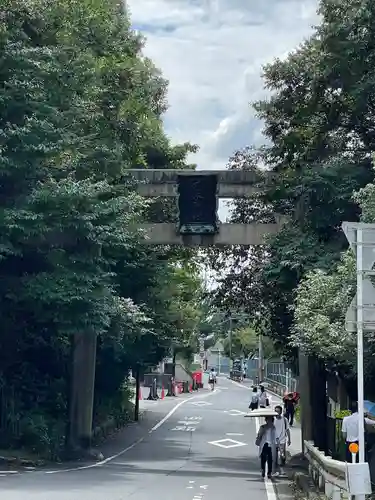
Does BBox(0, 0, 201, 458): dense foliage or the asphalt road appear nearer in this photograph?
the asphalt road

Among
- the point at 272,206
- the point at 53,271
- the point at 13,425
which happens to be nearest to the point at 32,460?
the point at 13,425

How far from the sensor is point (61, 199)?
64.5 feet

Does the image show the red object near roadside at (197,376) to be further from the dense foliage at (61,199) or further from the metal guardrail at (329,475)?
the metal guardrail at (329,475)

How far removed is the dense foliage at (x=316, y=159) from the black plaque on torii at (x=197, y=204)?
4.50 feet

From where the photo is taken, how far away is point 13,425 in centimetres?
2280

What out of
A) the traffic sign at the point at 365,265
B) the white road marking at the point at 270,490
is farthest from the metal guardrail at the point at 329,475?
the traffic sign at the point at 365,265

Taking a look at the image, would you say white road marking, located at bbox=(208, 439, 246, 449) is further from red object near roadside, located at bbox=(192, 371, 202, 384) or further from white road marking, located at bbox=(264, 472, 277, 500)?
red object near roadside, located at bbox=(192, 371, 202, 384)

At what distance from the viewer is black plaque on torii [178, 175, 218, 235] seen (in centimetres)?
2386

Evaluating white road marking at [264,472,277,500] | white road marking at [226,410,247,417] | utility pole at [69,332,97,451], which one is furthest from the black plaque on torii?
white road marking at [226,410,247,417]

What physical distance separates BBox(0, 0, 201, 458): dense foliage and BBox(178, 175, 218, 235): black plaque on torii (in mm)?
1367

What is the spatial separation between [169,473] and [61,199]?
263 inches

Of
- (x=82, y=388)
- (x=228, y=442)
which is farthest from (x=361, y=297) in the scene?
(x=228, y=442)

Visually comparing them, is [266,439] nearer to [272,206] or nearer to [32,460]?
[32,460]

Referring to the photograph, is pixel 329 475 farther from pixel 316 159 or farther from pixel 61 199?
pixel 316 159
